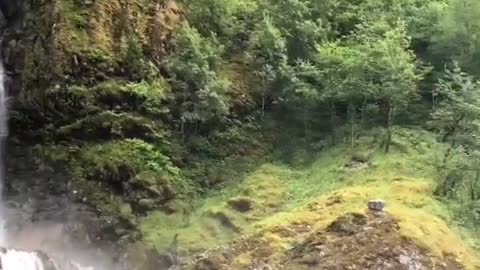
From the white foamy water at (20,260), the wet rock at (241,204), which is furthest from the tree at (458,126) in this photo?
the white foamy water at (20,260)

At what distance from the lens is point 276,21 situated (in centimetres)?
2680

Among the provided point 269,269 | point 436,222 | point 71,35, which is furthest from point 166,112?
point 436,222

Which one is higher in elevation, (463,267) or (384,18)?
(384,18)

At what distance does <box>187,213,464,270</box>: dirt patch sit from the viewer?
63.4ft

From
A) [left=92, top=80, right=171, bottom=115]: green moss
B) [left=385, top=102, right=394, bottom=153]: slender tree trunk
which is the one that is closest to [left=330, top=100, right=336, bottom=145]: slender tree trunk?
[left=385, top=102, right=394, bottom=153]: slender tree trunk

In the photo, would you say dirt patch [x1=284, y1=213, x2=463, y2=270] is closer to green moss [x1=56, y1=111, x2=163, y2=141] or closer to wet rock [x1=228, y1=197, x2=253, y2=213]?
wet rock [x1=228, y1=197, x2=253, y2=213]

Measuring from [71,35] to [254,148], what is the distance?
6.89m

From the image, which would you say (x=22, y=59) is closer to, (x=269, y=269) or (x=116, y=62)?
(x=116, y=62)

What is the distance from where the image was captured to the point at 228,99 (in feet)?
85.2

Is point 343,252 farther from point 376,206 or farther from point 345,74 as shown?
point 345,74

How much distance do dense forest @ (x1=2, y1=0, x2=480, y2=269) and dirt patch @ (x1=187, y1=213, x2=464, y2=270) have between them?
2.31 m

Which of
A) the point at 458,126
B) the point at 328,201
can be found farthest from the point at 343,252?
the point at 458,126

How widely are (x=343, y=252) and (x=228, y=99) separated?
8.17 metres

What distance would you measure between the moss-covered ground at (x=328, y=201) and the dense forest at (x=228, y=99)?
0.08 metres
